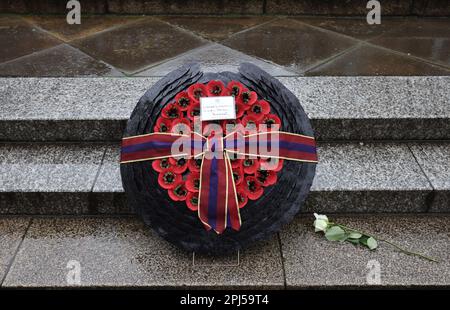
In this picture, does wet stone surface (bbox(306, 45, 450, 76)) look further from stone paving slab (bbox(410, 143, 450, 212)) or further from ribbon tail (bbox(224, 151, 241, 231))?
ribbon tail (bbox(224, 151, 241, 231))

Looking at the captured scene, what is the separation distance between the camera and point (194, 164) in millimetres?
2703

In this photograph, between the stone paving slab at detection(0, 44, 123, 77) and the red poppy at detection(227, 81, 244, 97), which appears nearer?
the red poppy at detection(227, 81, 244, 97)

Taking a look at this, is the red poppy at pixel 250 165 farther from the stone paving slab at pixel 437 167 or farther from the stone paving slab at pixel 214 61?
the stone paving slab at pixel 214 61

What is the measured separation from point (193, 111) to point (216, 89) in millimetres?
Result: 182

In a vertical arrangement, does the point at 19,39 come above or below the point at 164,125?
above

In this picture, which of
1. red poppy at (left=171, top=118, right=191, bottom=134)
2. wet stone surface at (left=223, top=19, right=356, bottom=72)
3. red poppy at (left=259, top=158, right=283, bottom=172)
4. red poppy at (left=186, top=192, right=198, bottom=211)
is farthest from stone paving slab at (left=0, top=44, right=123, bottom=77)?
red poppy at (left=259, top=158, right=283, bottom=172)

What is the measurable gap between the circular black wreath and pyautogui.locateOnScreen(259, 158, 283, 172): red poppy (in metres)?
0.08

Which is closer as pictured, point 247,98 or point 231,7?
point 247,98

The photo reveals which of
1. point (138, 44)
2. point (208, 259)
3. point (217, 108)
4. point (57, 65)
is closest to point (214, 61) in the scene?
point (138, 44)

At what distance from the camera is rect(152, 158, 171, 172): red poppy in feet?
8.91

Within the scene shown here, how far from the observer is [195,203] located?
2717 millimetres

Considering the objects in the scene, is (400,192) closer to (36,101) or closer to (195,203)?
(195,203)

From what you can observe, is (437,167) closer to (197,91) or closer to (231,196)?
(231,196)
